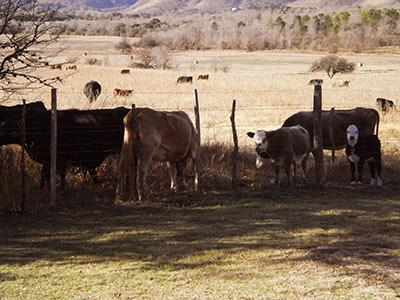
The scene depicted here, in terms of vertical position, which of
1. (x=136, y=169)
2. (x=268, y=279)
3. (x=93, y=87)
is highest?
(x=93, y=87)

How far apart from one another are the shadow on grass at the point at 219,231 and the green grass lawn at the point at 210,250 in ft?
0.05

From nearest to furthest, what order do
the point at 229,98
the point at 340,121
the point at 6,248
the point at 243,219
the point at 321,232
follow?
the point at 6,248 < the point at 321,232 < the point at 243,219 < the point at 340,121 < the point at 229,98

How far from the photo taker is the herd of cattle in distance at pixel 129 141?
10.5 m

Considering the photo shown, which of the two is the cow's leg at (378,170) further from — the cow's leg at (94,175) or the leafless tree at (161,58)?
the leafless tree at (161,58)

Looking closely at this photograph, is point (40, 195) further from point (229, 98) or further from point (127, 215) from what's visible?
point (229, 98)

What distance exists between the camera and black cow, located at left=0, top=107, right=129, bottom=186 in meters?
10.8

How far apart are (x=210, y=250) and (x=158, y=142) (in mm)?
3419

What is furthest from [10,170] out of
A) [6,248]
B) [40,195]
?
[6,248]

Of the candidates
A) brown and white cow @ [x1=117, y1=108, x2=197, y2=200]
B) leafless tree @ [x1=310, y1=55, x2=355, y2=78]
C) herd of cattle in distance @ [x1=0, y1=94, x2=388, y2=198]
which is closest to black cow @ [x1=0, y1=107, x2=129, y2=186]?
herd of cattle in distance @ [x1=0, y1=94, x2=388, y2=198]

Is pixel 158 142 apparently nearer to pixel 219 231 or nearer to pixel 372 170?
pixel 219 231

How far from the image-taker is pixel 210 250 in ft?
25.0

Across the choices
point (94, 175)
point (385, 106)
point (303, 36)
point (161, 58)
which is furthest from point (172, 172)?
point (303, 36)

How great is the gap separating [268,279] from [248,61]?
72938 millimetres

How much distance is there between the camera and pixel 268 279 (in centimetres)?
654
